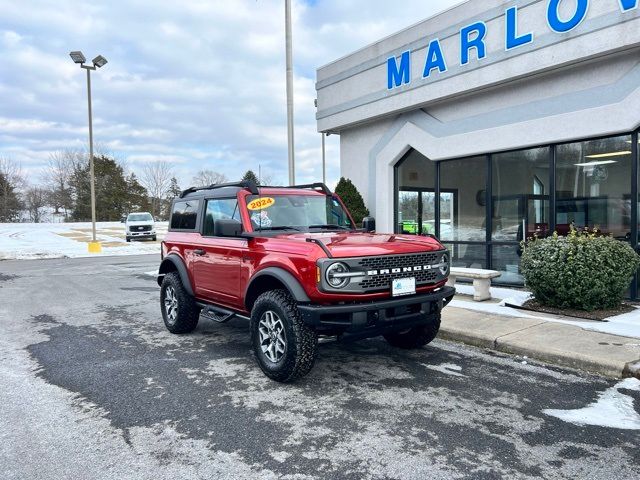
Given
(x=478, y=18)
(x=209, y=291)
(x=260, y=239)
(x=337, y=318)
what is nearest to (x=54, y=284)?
(x=209, y=291)

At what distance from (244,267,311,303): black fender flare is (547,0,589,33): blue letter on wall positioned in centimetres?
664

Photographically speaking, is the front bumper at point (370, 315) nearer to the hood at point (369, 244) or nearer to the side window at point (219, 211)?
the hood at point (369, 244)

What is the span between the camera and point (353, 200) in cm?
1225

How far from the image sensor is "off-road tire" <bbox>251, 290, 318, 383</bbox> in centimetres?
420

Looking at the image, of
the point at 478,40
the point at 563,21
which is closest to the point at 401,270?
the point at 563,21

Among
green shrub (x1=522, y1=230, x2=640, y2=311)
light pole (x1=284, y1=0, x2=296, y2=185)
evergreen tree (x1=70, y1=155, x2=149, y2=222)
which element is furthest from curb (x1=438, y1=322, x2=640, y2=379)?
evergreen tree (x1=70, y1=155, x2=149, y2=222)

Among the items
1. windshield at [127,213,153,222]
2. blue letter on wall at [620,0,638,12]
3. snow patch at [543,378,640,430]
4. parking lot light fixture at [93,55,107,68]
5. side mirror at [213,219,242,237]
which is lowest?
snow patch at [543,378,640,430]

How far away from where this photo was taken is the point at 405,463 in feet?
9.85

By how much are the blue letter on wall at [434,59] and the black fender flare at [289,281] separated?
23.6ft

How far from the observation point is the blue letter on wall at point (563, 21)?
750cm

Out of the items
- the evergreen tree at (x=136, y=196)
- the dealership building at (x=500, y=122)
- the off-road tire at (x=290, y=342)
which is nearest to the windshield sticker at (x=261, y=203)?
the off-road tire at (x=290, y=342)

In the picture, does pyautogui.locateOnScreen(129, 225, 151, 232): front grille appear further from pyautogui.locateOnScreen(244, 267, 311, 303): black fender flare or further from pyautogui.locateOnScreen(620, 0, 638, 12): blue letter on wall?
pyautogui.locateOnScreen(620, 0, 638, 12): blue letter on wall

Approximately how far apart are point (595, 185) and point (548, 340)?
4.21 m

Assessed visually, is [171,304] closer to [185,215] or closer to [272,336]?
[185,215]
